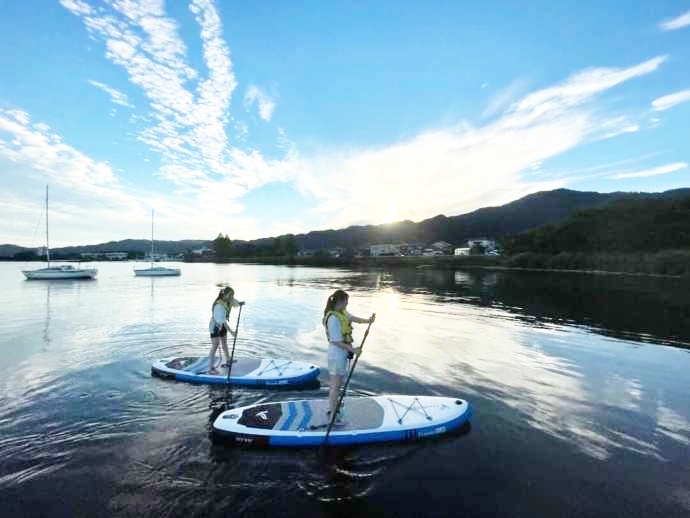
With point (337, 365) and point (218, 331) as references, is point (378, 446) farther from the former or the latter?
point (218, 331)

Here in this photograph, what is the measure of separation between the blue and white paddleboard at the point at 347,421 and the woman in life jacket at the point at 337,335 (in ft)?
2.86

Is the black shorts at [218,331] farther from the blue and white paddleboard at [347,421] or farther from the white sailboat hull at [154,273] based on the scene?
the white sailboat hull at [154,273]

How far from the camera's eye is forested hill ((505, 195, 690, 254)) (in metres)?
101

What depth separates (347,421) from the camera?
10203mm

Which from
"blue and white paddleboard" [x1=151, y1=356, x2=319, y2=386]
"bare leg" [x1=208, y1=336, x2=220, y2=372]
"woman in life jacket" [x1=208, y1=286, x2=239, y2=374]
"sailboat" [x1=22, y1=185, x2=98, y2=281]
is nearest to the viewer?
"woman in life jacket" [x1=208, y1=286, x2=239, y2=374]

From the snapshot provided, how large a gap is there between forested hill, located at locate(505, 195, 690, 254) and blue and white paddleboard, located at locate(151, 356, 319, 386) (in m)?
109

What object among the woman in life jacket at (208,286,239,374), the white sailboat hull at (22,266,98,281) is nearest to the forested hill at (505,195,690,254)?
the white sailboat hull at (22,266,98,281)

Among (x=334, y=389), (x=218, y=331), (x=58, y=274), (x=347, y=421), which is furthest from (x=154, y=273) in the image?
(x=334, y=389)

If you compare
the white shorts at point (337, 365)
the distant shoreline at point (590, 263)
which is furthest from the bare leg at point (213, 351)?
the distant shoreline at point (590, 263)

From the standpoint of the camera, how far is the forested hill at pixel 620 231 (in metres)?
101

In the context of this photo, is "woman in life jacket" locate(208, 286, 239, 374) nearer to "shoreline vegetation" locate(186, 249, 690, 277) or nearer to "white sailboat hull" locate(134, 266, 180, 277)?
"white sailboat hull" locate(134, 266, 180, 277)

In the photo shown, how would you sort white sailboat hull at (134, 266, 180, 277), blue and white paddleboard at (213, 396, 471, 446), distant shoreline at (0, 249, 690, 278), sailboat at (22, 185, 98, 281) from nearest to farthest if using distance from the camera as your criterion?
blue and white paddleboard at (213, 396, 471, 446)
sailboat at (22, 185, 98, 281)
distant shoreline at (0, 249, 690, 278)
white sailboat hull at (134, 266, 180, 277)

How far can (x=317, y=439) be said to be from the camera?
31.2ft

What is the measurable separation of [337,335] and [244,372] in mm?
6340
